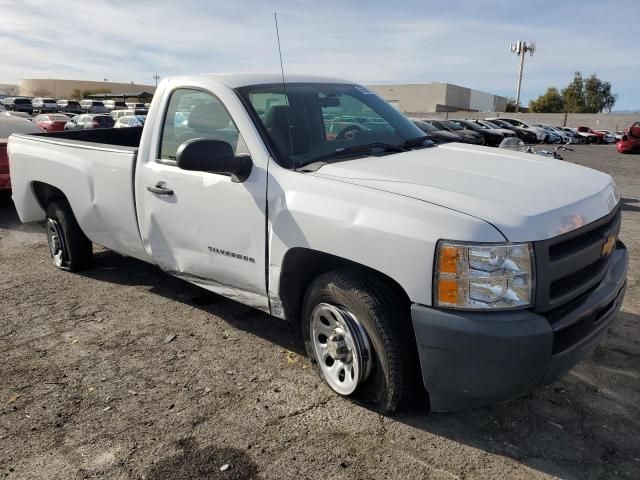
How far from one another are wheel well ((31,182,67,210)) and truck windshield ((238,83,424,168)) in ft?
9.32

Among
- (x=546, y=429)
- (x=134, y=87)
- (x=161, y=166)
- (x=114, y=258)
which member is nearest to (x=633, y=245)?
(x=546, y=429)

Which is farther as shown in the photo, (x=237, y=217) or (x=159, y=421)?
(x=237, y=217)

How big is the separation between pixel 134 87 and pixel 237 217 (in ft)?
440

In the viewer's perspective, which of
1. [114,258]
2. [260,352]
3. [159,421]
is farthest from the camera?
[114,258]

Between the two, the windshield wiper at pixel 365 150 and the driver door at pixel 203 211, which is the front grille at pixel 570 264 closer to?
the windshield wiper at pixel 365 150

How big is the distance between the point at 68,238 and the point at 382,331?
3.89 m

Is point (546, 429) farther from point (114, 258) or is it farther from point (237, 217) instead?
point (114, 258)

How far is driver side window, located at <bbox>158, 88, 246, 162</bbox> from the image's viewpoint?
12.2 ft

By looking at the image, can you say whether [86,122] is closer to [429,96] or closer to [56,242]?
[56,242]

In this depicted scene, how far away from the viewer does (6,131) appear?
9289mm

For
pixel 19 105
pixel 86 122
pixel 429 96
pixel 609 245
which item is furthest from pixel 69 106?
pixel 609 245

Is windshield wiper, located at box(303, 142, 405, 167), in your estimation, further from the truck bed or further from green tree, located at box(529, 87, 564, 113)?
green tree, located at box(529, 87, 564, 113)

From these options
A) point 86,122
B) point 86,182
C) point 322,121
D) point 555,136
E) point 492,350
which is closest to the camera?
point 492,350

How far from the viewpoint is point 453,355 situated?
2562mm
